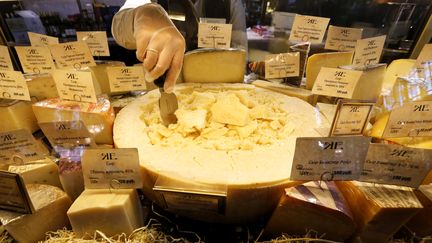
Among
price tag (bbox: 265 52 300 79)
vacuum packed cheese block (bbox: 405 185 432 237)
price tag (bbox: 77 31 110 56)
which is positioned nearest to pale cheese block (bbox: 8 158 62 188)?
price tag (bbox: 77 31 110 56)

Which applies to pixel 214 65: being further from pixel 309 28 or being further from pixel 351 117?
pixel 351 117

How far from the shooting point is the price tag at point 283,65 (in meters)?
1.51

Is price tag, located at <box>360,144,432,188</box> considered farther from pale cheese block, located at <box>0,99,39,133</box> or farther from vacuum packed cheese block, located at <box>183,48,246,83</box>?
pale cheese block, located at <box>0,99,39,133</box>

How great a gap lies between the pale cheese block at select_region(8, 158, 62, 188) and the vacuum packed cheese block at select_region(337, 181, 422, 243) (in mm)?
1155

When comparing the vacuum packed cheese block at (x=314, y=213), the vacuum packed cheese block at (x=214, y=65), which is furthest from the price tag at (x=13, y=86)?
the vacuum packed cheese block at (x=314, y=213)

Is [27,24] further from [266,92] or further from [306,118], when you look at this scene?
[306,118]

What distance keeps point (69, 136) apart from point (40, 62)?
0.67 m

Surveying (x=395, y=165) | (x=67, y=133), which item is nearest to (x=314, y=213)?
(x=395, y=165)

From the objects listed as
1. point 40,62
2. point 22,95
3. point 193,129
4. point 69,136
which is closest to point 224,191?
point 193,129

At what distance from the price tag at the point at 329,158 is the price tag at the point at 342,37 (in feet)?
3.07

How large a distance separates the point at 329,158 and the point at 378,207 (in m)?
0.20

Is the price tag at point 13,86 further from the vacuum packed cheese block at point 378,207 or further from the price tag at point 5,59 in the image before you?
the vacuum packed cheese block at point 378,207

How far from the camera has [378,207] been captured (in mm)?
722

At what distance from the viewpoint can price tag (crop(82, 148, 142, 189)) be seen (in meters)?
0.78
